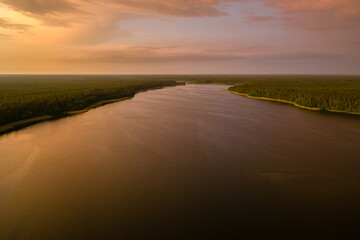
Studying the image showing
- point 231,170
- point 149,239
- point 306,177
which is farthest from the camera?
point 231,170

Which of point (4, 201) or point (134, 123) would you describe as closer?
point (4, 201)

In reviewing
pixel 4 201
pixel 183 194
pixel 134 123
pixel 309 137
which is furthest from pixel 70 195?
pixel 309 137

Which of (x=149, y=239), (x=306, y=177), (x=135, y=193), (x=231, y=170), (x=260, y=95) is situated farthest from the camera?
(x=260, y=95)

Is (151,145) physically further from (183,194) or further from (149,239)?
(149,239)

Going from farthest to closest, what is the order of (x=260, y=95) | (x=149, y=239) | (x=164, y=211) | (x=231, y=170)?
1. (x=260, y=95)
2. (x=231, y=170)
3. (x=164, y=211)
4. (x=149, y=239)

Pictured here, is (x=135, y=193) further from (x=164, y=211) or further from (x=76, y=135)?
(x=76, y=135)

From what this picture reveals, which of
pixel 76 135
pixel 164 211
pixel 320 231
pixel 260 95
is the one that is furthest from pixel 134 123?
pixel 260 95
